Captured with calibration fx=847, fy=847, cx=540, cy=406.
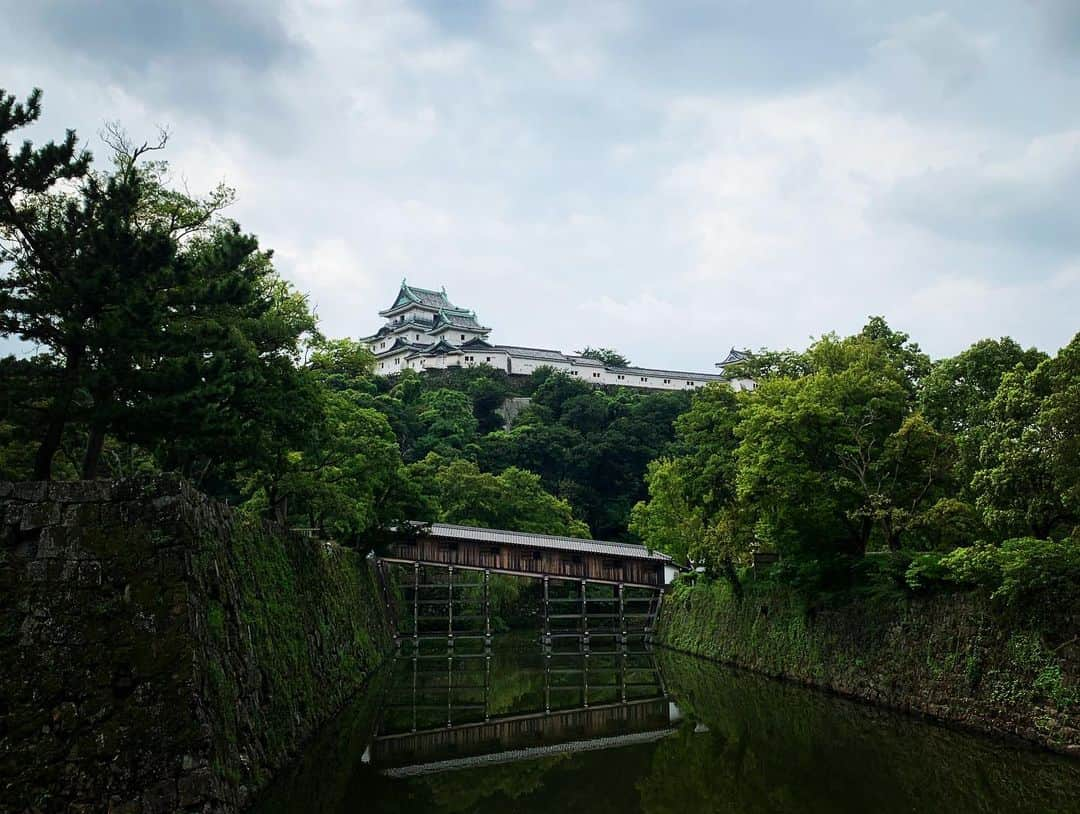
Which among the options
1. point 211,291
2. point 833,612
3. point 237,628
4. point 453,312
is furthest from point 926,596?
point 453,312

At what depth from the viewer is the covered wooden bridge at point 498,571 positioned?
35375 millimetres

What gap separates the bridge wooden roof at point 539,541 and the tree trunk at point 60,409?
23347 mm

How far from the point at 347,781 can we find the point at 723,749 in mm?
6205

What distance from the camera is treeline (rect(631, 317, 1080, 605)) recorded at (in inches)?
507

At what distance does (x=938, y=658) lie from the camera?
50.6 feet

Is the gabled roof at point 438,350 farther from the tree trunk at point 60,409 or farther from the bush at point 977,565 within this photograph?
the tree trunk at point 60,409

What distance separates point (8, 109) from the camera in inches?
440

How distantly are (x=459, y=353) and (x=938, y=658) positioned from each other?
218ft

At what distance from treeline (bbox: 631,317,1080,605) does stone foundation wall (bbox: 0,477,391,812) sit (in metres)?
11.2

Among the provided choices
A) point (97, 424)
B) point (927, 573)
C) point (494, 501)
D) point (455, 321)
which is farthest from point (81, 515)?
point (455, 321)

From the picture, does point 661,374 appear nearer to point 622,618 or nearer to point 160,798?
point 622,618

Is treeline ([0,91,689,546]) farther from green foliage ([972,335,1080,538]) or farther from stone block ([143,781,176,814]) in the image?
Result: green foliage ([972,335,1080,538])

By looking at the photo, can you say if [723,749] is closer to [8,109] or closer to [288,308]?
[288,308]

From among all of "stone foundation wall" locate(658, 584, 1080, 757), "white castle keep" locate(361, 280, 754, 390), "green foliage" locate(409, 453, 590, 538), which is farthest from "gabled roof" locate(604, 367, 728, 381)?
"stone foundation wall" locate(658, 584, 1080, 757)
